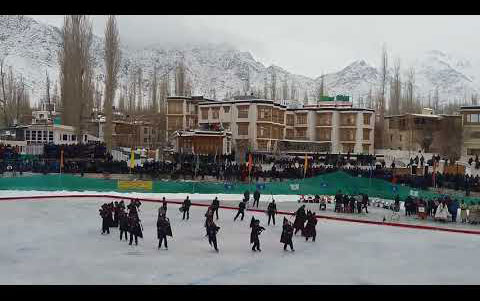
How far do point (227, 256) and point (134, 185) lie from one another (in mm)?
17455

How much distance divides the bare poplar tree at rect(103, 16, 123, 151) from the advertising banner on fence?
19486 millimetres

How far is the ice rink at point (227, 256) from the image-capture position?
11.9 m

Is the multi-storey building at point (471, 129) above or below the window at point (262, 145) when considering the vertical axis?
above

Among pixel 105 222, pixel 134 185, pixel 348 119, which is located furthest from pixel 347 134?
pixel 105 222

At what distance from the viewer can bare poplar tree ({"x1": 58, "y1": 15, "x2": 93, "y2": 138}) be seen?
51.8 meters

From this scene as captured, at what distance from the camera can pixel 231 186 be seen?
98.4ft

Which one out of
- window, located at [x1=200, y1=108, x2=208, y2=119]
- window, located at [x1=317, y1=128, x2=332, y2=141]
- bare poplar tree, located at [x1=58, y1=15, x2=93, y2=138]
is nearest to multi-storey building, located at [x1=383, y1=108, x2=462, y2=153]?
window, located at [x1=317, y1=128, x2=332, y2=141]

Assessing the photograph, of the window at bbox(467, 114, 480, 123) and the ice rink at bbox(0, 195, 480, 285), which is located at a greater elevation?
the window at bbox(467, 114, 480, 123)

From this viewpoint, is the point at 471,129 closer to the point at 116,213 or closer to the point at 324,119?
the point at 324,119

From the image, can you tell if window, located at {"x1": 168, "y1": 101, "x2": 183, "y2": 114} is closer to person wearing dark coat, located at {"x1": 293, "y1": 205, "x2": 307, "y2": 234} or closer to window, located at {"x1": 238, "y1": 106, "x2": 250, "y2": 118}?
window, located at {"x1": 238, "y1": 106, "x2": 250, "y2": 118}

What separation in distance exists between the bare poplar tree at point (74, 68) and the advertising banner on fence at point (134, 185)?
2429 centimetres

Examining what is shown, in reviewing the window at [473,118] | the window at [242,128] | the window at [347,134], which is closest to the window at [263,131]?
the window at [242,128]

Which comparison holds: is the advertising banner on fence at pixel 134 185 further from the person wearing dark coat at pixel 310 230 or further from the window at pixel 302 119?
the window at pixel 302 119
